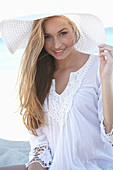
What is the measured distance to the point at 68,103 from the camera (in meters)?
1.96

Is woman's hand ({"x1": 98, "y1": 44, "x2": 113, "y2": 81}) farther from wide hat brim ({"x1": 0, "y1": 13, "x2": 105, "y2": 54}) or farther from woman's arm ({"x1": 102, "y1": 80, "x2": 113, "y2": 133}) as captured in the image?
wide hat brim ({"x1": 0, "y1": 13, "x2": 105, "y2": 54})

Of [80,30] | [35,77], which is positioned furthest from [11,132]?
[80,30]

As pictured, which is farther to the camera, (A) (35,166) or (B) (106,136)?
(A) (35,166)

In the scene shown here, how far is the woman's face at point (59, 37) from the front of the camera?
6.23ft

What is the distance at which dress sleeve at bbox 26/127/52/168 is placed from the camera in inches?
80.1

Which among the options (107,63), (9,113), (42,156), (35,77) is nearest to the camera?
(107,63)

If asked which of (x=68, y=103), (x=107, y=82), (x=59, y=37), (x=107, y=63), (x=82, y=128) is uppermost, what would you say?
(x=59, y=37)

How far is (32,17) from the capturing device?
186cm

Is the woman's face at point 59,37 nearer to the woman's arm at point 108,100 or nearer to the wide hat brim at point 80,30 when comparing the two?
the wide hat brim at point 80,30

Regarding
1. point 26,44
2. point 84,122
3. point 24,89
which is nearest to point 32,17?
point 26,44

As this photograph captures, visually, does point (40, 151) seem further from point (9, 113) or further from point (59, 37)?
point (9, 113)

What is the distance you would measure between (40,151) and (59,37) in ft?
2.53

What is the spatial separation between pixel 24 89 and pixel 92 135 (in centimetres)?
57

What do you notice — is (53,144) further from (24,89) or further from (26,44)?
(26,44)
